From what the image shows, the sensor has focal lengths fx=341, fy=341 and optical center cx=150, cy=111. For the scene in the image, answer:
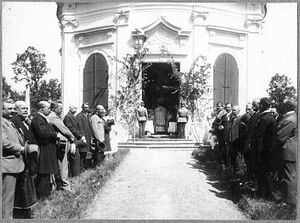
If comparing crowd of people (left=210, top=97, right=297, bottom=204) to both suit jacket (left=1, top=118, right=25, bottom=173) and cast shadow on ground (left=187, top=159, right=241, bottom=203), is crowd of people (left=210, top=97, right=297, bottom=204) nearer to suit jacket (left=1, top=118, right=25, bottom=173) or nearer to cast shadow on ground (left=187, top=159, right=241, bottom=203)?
cast shadow on ground (left=187, top=159, right=241, bottom=203)

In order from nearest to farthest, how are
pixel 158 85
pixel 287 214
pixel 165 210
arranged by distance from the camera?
pixel 287 214 → pixel 165 210 → pixel 158 85

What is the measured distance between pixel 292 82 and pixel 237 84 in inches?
314

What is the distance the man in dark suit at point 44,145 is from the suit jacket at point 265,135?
344 cm

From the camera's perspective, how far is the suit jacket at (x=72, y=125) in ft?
22.9

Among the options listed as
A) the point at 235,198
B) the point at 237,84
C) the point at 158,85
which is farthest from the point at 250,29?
the point at 235,198

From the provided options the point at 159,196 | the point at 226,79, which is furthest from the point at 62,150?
the point at 226,79

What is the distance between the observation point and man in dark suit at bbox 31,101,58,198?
18.4 ft

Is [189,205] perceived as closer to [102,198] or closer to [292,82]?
[102,198]

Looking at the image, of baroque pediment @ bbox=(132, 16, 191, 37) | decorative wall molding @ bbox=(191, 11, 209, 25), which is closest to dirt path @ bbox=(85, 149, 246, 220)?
baroque pediment @ bbox=(132, 16, 191, 37)

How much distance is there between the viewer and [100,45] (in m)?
14.0

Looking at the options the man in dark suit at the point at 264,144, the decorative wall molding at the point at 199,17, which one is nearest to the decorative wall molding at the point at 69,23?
the decorative wall molding at the point at 199,17

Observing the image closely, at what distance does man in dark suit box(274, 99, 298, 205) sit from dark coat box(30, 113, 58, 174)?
12.0 ft

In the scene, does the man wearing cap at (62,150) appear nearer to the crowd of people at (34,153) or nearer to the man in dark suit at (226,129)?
the crowd of people at (34,153)

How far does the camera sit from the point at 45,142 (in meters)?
5.79
